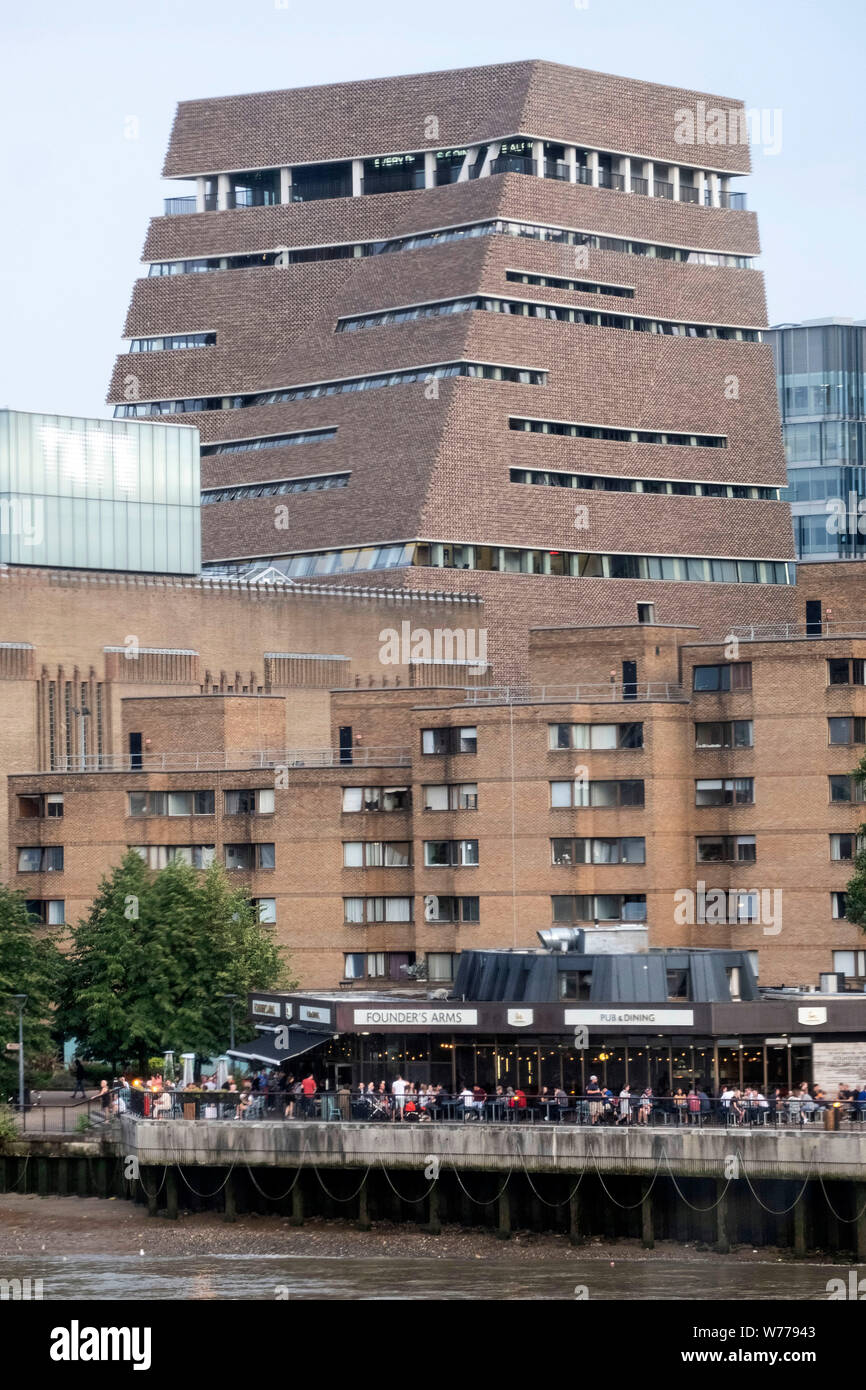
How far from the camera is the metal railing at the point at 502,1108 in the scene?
247 feet

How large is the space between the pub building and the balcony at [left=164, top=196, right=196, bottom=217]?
4450 inches

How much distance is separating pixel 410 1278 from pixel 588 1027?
1270cm

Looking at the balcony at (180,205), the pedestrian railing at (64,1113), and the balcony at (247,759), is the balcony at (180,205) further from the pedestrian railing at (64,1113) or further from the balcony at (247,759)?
the pedestrian railing at (64,1113)

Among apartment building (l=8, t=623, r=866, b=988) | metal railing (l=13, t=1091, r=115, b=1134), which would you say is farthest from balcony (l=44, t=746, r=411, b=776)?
metal railing (l=13, t=1091, r=115, b=1134)

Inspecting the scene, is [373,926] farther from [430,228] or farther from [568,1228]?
[430,228]

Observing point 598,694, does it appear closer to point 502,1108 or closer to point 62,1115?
point 62,1115

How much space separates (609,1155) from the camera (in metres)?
75.8

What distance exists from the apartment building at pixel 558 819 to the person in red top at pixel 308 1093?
23.9 meters

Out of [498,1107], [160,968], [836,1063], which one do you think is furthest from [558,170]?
[498,1107]

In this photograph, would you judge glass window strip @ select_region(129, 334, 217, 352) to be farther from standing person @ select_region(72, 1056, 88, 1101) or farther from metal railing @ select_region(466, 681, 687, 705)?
standing person @ select_region(72, 1056, 88, 1101)

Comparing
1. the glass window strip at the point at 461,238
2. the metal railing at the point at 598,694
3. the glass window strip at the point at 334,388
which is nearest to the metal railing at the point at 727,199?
the glass window strip at the point at 461,238

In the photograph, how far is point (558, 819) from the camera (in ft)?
355

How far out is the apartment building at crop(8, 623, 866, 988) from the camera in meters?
106

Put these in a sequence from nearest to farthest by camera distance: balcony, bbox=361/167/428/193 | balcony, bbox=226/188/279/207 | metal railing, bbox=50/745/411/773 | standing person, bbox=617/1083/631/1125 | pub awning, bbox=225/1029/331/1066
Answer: standing person, bbox=617/1083/631/1125
pub awning, bbox=225/1029/331/1066
metal railing, bbox=50/745/411/773
balcony, bbox=361/167/428/193
balcony, bbox=226/188/279/207
